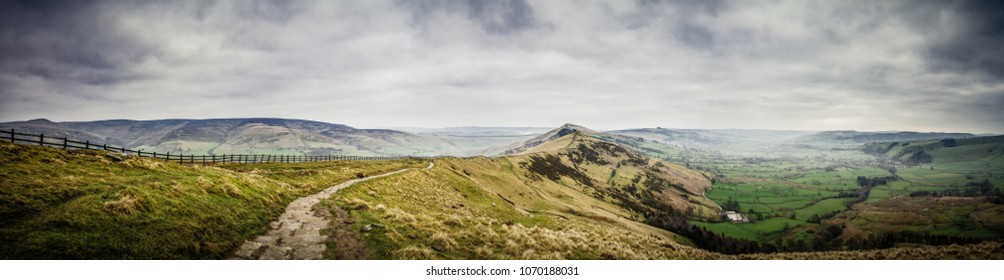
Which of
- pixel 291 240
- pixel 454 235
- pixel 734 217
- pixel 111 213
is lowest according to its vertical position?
pixel 734 217

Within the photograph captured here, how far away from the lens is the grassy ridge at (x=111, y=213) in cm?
1346

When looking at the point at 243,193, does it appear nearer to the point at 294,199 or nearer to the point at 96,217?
the point at 294,199

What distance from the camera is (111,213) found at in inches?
625

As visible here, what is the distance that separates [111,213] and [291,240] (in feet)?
23.3

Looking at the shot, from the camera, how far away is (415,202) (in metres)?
41.2

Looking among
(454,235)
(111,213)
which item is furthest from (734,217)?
(111,213)

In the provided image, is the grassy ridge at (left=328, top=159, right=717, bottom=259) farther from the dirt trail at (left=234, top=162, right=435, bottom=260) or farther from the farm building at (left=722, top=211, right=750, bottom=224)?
the farm building at (left=722, top=211, right=750, bottom=224)

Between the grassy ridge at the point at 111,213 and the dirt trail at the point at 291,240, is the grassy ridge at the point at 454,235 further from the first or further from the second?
the grassy ridge at the point at 111,213

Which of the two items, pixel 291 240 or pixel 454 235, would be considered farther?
pixel 454 235

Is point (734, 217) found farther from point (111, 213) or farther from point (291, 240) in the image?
point (111, 213)

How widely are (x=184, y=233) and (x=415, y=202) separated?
25.6 meters
